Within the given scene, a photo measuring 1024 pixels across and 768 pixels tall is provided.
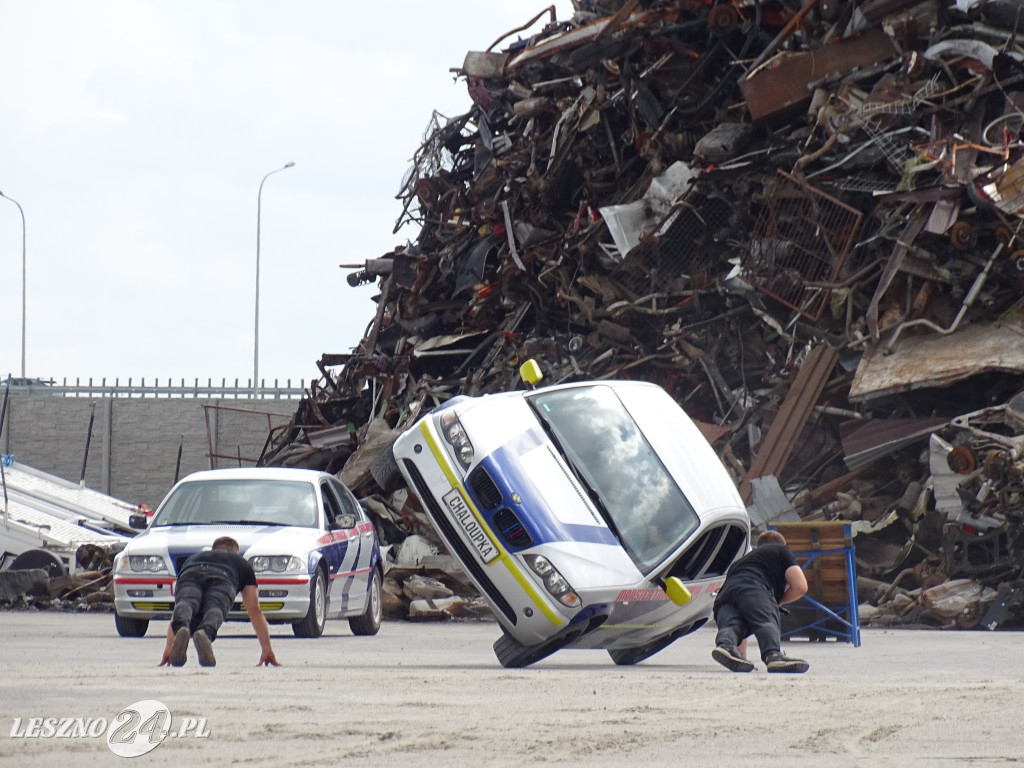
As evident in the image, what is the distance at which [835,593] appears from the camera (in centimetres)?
1502

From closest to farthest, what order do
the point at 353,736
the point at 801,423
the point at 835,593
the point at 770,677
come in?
the point at 353,736
the point at 770,677
the point at 835,593
the point at 801,423

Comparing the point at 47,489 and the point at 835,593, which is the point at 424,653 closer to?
the point at 835,593

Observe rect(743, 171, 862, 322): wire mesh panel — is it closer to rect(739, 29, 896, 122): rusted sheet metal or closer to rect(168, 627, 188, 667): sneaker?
rect(739, 29, 896, 122): rusted sheet metal

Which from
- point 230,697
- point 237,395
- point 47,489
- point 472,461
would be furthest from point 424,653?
point 237,395

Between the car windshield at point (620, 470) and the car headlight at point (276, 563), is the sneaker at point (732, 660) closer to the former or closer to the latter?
the car windshield at point (620, 470)

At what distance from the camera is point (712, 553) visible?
1186 cm

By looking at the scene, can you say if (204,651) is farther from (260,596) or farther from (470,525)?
(260,596)

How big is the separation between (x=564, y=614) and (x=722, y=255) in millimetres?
13443

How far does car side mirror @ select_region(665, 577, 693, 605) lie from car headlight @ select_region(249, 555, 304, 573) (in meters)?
4.34

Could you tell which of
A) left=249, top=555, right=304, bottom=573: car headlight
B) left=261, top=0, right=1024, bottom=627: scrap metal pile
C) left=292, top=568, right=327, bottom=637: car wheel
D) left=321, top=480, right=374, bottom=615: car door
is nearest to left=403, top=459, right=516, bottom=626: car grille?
left=249, top=555, right=304, bottom=573: car headlight

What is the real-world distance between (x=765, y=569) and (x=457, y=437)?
2.59 meters

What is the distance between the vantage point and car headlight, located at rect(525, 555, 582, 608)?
432 inches

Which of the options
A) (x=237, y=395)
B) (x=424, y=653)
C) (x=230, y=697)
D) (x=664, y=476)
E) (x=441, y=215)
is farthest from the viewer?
(x=237, y=395)

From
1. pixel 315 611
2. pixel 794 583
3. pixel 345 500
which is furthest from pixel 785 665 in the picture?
pixel 345 500
